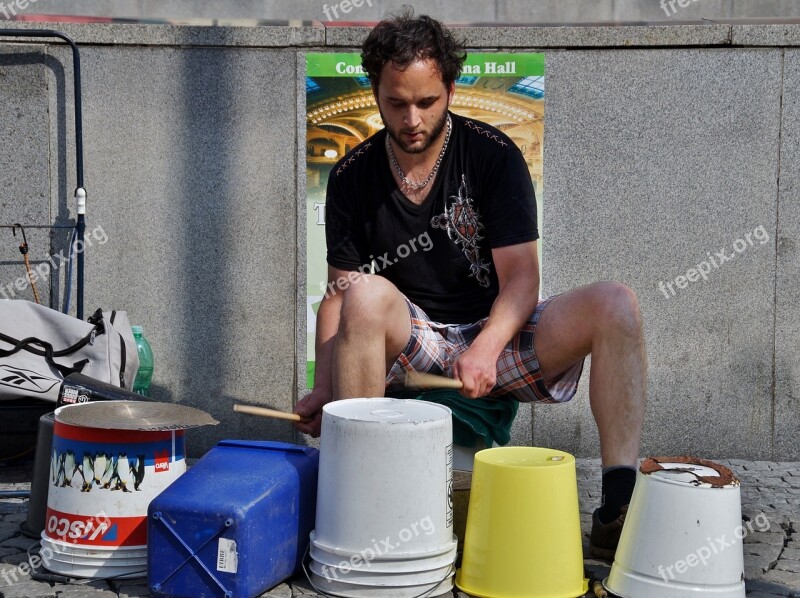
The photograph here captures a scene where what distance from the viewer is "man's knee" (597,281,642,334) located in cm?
281

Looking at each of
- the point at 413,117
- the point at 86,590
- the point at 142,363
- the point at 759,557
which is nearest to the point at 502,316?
the point at 413,117

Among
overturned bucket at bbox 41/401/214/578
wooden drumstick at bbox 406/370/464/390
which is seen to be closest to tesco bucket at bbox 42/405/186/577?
overturned bucket at bbox 41/401/214/578

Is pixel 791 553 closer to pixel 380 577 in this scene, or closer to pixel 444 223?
pixel 380 577

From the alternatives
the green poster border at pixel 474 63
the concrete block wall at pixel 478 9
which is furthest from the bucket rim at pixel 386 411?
the concrete block wall at pixel 478 9

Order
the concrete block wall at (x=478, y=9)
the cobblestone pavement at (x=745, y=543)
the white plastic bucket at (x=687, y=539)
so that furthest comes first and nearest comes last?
the concrete block wall at (x=478, y=9), the cobblestone pavement at (x=745, y=543), the white plastic bucket at (x=687, y=539)

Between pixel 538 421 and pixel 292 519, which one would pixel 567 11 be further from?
pixel 292 519

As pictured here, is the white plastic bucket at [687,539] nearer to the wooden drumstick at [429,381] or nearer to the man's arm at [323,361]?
the wooden drumstick at [429,381]

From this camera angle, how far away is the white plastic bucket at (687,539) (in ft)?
7.92

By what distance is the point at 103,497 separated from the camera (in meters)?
2.68

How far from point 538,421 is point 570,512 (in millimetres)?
2044

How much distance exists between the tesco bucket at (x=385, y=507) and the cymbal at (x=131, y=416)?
1.44ft

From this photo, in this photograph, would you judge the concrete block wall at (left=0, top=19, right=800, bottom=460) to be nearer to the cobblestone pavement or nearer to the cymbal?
the cobblestone pavement

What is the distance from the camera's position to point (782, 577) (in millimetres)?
2760

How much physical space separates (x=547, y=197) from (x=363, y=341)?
197cm
